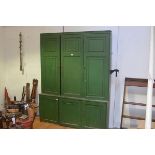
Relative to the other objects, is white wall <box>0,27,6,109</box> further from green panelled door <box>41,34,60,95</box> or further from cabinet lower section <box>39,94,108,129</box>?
green panelled door <box>41,34,60,95</box>

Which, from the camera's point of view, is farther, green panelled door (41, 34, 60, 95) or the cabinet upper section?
green panelled door (41, 34, 60, 95)

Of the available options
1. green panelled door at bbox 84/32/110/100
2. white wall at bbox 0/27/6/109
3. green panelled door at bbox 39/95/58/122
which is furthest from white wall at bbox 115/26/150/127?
white wall at bbox 0/27/6/109

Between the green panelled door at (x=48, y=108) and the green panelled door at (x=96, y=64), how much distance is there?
892 millimetres

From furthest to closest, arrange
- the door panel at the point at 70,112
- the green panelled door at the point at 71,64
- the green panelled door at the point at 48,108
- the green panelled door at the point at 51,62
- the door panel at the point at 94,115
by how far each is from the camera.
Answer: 1. the green panelled door at the point at 48,108
2. the green panelled door at the point at 51,62
3. the door panel at the point at 70,112
4. the green panelled door at the point at 71,64
5. the door panel at the point at 94,115

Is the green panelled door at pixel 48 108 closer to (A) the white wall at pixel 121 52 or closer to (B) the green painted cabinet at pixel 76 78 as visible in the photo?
(B) the green painted cabinet at pixel 76 78

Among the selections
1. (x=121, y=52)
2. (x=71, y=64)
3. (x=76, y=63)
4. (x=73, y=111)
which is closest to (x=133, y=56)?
(x=121, y=52)

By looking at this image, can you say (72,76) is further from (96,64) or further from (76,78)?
(96,64)

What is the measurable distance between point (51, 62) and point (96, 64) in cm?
115

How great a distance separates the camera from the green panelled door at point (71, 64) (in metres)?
4.52

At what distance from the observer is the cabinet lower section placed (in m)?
4.38

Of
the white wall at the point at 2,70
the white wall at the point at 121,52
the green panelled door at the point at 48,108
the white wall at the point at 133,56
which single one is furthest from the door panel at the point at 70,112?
the white wall at the point at 2,70

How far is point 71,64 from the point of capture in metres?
4.65

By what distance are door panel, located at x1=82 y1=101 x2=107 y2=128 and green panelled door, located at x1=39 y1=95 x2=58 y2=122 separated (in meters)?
0.75
